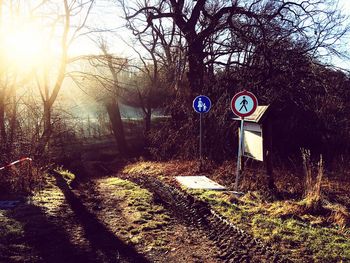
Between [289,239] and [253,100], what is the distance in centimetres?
371

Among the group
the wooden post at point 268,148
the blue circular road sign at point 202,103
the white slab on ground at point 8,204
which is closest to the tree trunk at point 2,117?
the white slab on ground at point 8,204

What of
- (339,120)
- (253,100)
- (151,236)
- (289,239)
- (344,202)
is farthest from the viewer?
(339,120)

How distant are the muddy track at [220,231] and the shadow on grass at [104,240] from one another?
1221mm

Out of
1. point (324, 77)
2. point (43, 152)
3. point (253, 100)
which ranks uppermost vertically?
point (324, 77)

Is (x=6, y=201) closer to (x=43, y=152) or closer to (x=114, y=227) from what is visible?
(x=114, y=227)

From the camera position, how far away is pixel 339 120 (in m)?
16.2

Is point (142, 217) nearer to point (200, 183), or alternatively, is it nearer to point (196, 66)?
point (200, 183)

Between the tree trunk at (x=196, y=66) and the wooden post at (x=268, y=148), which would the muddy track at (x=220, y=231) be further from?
the tree trunk at (x=196, y=66)

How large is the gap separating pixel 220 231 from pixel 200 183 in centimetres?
382

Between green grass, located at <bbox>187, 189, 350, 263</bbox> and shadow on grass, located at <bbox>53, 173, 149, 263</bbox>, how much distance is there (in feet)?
6.25

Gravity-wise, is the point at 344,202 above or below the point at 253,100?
below

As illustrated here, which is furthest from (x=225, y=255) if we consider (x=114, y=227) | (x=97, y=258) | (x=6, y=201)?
(x=6, y=201)

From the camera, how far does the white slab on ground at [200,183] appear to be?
29.3ft

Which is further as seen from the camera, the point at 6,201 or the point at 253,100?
the point at 253,100
